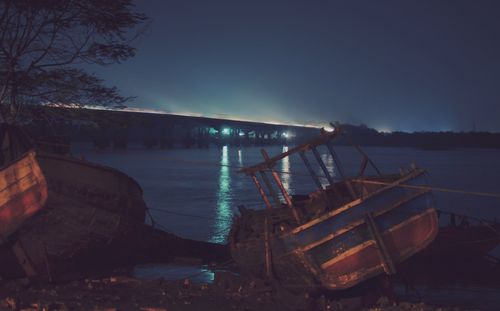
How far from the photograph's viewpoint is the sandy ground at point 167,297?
8602mm

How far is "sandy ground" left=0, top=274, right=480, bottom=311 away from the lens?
8602 millimetres

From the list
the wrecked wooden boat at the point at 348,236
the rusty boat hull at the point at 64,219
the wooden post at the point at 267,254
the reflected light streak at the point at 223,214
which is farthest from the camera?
the reflected light streak at the point at 223,214

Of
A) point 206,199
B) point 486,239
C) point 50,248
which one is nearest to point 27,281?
point 50,248

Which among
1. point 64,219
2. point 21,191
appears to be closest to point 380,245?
point 64,219

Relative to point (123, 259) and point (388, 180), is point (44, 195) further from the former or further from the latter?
point (388, 180)

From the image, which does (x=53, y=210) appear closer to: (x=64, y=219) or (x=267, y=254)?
(x=64, y=219)

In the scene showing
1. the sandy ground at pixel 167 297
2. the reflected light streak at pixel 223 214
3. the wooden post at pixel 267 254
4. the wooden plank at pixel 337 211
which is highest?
the wooden plank at pixel 337 211

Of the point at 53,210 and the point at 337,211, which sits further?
the point at 53,210

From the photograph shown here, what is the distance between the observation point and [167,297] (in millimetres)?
9414

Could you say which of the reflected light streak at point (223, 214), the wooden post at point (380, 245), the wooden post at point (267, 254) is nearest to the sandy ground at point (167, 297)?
the wooden post at point (267, 254)

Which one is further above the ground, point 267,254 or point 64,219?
point 64,219

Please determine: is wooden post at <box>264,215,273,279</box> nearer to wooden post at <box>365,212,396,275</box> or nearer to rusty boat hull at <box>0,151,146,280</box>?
wooden post at <box>365,212,396,275</box>

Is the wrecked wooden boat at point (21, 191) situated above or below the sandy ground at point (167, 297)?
above

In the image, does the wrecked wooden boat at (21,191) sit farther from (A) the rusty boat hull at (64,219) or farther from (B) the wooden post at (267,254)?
(B) the wooden post at (267,254)
